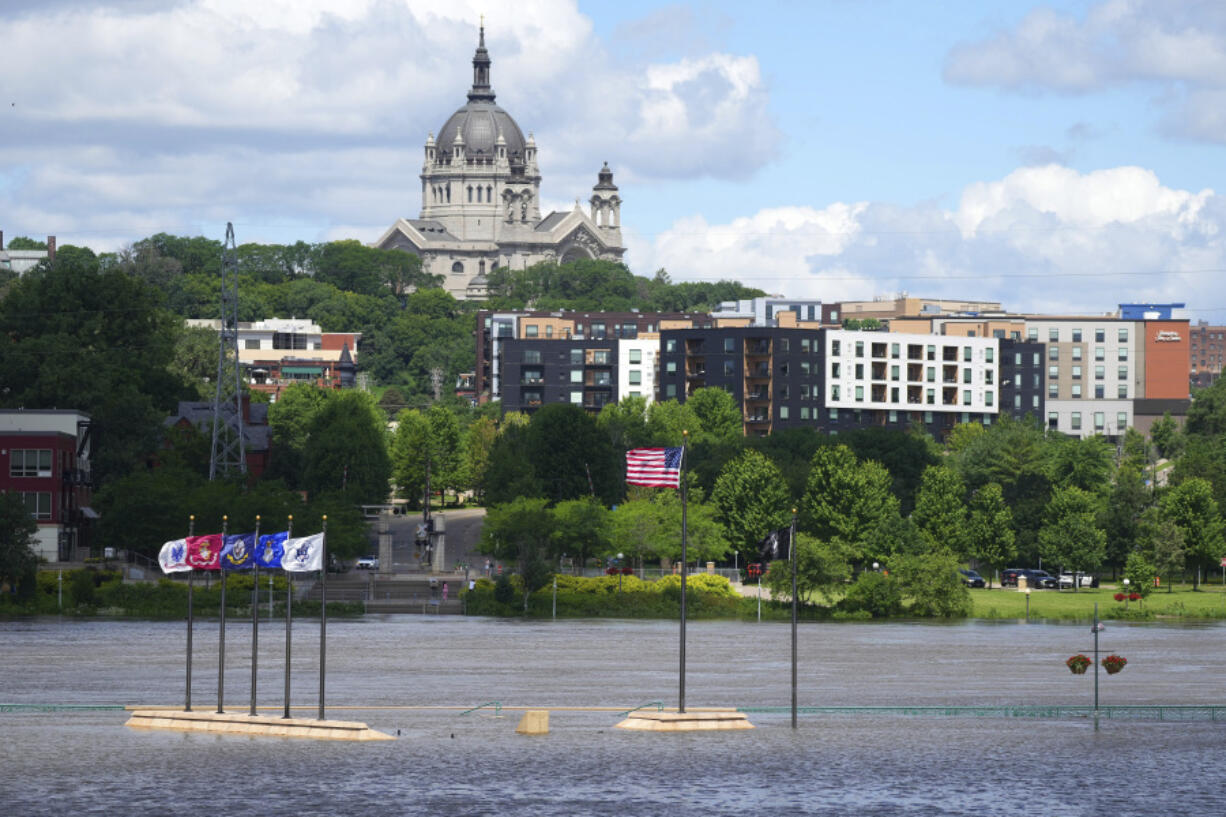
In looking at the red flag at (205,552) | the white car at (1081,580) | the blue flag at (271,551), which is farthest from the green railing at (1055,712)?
the white car at (1081,580)

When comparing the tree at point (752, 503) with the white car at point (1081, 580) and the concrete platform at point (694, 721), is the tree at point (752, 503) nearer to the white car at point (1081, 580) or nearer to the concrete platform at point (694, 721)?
the white car at point (1081, 580)

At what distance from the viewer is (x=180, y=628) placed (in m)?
130

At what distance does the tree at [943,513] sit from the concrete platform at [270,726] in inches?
3779

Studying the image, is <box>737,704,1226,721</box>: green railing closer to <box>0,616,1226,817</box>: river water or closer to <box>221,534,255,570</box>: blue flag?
<box>0,616,1226,817</box>: river water

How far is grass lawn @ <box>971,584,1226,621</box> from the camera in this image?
485 ft

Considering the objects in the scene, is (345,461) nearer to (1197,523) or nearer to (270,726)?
(1197,523)

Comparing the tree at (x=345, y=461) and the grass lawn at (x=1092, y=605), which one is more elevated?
the tree at (x=345, y=461)

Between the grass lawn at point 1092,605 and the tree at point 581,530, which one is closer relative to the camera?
the grass lawn at point 1092,605

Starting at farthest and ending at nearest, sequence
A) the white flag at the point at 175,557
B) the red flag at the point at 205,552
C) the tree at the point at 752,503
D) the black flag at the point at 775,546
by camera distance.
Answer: the tree at the point at 752,503
the black flag at the point at 775,546
the white flag at the point at 175,557
the red flag at the point at 205,552

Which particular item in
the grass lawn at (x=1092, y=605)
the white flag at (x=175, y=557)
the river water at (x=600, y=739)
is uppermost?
the white flag at (x=175, y=557)

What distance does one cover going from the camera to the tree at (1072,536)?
164 meters

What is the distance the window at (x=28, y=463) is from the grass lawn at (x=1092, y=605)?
65.6 metres

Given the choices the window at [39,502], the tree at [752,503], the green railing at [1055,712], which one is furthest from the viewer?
the tree at [752,503]

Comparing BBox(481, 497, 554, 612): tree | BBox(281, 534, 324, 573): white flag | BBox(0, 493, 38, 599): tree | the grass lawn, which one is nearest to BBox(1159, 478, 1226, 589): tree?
the grass lawn
